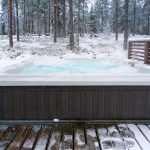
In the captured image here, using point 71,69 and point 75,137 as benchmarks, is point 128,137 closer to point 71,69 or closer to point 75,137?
point 75,137

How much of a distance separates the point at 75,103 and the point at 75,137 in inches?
19.8

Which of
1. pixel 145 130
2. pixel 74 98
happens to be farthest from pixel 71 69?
pixel 145 130

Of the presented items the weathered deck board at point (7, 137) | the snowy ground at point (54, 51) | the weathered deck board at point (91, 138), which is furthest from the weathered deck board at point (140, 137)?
the snowy ground at point (54, 51)

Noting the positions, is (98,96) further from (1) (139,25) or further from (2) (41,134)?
(1) (139,25)

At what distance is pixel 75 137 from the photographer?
2.39 meters

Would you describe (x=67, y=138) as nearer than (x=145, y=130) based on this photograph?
Yes

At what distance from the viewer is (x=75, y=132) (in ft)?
8.31

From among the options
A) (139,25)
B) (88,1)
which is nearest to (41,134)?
(88,1)

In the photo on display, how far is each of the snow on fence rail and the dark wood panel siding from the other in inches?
99.0

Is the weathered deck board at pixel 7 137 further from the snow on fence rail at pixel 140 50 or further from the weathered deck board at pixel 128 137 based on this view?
the snow on fence rail at pixel 140 50

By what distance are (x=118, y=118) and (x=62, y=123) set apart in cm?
68

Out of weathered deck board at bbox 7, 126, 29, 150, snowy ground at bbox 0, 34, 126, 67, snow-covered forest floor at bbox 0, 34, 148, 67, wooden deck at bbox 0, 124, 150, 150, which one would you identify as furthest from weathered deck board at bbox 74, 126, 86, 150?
snowy ground at bbox 0, 34, 126, 67

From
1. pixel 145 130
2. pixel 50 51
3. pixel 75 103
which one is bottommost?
pixel 145 130

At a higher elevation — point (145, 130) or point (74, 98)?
point (74, 98)
